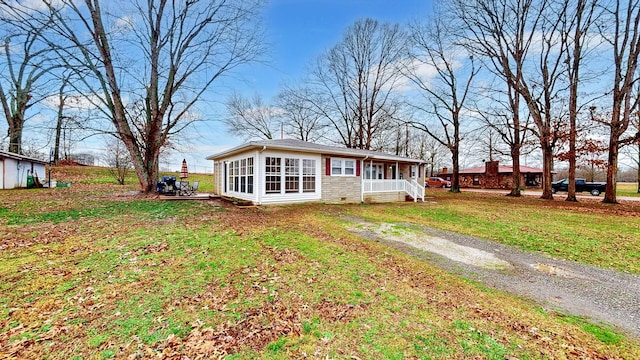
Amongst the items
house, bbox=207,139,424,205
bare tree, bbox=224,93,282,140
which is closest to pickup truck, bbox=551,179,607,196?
house, bbox=207,139,424,205

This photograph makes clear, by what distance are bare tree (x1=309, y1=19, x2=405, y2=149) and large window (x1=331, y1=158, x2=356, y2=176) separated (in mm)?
11213

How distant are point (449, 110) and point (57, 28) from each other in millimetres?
26762

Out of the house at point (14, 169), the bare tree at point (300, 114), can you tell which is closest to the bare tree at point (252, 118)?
the bare tree at point (300, 114)

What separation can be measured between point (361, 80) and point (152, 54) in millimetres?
16871

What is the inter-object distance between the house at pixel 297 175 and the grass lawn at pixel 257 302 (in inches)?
205

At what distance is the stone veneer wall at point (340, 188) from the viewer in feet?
42.3

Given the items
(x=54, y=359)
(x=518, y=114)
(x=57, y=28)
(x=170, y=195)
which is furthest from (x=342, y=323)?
(x=518, y=114)

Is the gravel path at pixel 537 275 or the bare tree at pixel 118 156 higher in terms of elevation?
the bare tree at pixel 118 156

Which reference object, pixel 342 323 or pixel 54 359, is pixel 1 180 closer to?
pixel 54 359

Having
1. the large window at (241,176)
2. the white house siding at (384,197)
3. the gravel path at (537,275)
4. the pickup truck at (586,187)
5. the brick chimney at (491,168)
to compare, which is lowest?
the gravel path at (537,275)

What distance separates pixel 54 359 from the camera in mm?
2164

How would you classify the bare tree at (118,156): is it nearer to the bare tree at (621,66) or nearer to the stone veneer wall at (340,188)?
the stone veneer wall at (340,188)

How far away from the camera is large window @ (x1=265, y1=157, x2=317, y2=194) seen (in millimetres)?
11290

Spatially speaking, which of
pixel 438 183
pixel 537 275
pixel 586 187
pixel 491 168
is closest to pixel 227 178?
pixel 537 275
